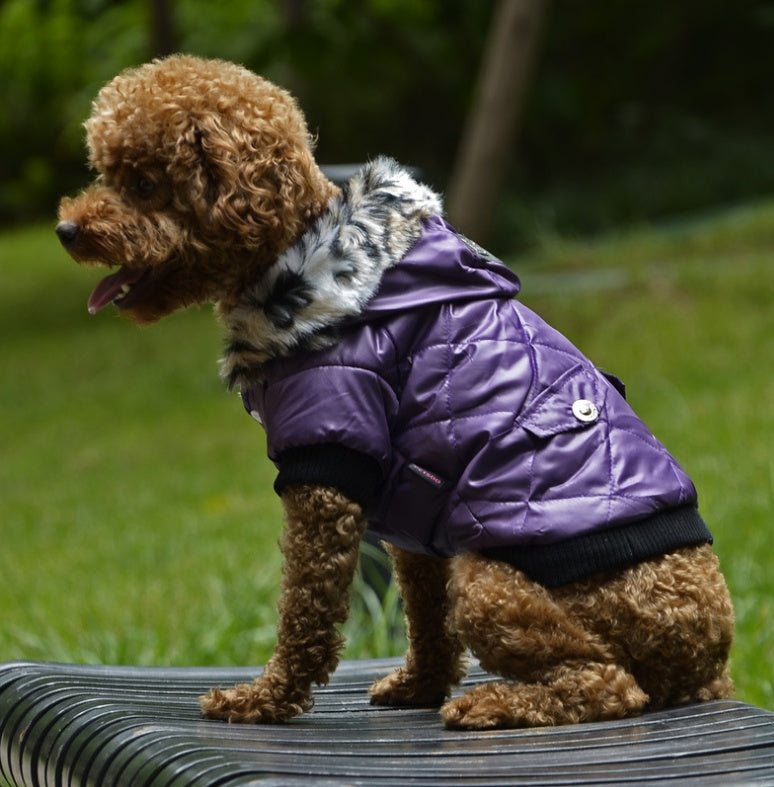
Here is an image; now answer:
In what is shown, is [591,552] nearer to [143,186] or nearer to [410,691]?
[410,691]

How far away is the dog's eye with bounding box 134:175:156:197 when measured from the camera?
2.67 metres

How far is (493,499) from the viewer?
8.43 ft

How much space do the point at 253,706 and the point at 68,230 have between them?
1.03m

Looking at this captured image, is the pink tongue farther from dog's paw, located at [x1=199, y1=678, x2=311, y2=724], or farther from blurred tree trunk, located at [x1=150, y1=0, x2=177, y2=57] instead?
blurred tree trunk, located at [x1=150, y1=0, x2=177, y2=57]

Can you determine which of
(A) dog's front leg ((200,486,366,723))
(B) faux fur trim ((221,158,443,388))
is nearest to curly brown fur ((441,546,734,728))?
(A) dog's front leg ((200,486,366,723))

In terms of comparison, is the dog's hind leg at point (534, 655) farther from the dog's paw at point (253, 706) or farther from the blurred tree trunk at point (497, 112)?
the blurred tree trunk at point (497, 112)

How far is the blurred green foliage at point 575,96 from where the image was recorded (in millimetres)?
16875

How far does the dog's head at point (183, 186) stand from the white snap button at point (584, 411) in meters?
0.68

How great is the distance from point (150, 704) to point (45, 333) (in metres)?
12.2

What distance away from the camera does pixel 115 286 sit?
8.94ft

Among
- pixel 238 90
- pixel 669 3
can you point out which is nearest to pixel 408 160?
pixel 669 3

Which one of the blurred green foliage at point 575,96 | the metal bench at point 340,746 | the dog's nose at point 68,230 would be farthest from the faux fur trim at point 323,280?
the blurred green foliage at point 575,96

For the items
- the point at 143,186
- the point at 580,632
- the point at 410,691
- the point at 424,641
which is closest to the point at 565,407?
the point at 580,632

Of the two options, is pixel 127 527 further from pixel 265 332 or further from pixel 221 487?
pixel 265 332
